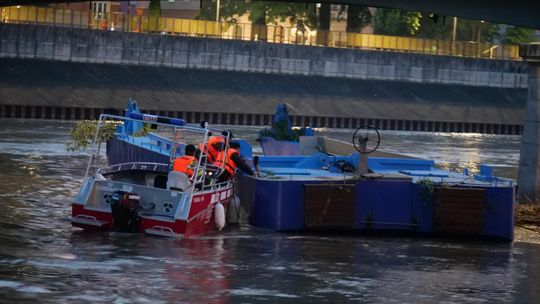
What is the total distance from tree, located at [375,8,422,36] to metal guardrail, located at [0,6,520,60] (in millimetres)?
2474

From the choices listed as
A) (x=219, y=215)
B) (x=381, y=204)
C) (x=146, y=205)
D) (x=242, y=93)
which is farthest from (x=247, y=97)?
(x=146, y=205)

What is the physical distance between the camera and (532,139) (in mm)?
35875

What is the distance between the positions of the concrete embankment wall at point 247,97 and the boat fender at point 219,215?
46.9 metres

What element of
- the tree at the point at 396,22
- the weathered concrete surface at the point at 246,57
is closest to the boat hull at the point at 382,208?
the weathered concrete surface at the point at 246,57

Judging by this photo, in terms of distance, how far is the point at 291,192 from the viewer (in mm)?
29266

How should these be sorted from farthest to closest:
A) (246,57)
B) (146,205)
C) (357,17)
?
(357,17) < (246,57) < (146,205)

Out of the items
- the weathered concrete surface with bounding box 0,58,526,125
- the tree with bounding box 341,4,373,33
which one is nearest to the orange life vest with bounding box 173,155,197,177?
the weathered concrete surface with bounding box 0,58,526,125

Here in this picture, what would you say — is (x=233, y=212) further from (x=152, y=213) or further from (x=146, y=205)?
(x=146, y=205)

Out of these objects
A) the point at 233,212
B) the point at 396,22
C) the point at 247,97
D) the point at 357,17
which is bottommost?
the point at 233,212

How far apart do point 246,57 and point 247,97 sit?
2921 mm

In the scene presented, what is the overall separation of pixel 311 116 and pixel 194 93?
841 centimetres

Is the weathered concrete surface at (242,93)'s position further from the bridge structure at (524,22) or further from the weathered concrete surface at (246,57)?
the bridge structure at (524,22)

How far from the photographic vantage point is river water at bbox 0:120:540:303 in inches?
859

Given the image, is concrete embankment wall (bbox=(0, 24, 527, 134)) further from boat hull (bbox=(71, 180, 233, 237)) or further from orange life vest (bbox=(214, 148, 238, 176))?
boat hull (bbox=(71, 180, 233, 237))
